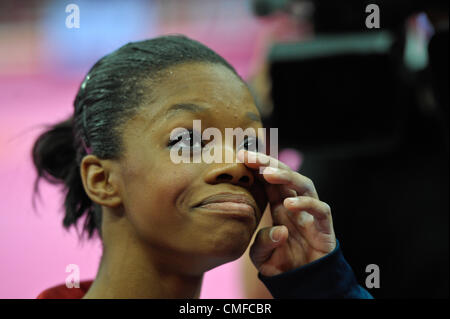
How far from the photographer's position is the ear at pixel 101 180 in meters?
1.12

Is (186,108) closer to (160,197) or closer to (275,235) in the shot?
(160,197)

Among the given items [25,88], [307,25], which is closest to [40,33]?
[25,88]

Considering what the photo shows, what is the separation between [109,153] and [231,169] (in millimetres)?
231

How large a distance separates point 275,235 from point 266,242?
0.04 m

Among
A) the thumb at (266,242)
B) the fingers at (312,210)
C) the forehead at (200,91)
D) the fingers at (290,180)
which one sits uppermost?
the forehead at (200,91)

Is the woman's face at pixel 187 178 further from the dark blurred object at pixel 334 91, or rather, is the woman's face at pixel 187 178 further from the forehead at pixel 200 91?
the dark blurred object at pixel 334 91

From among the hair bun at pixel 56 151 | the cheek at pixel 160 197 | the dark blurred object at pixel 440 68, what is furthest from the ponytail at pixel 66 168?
the dark blurred object at pixel 440 68

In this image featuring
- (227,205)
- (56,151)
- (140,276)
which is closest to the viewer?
(227,205)

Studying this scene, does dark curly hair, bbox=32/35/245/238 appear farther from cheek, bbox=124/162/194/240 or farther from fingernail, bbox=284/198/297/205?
fingernail, bbox=284/198/297/205

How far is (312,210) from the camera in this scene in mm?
1073

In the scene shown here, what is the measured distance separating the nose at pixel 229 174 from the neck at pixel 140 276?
0.18 meters

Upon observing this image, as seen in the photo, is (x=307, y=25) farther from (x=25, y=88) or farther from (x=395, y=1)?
(x=25, y=88)

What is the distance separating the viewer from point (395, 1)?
1603mm

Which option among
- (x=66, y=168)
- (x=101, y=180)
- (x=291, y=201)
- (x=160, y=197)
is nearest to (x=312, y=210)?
(x=291, y=201)
